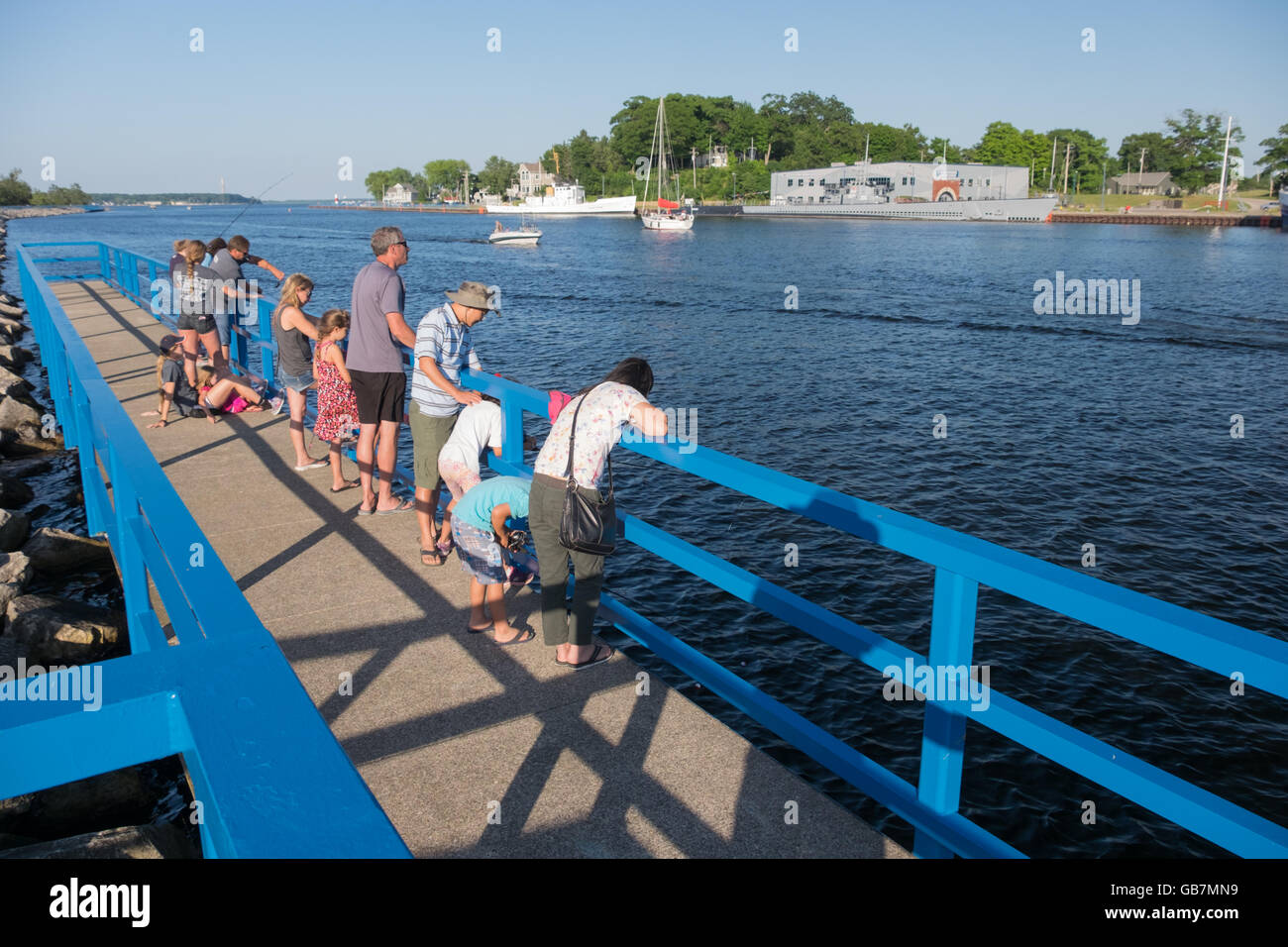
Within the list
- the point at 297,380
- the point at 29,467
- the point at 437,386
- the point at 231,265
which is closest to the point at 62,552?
the point at 297,380

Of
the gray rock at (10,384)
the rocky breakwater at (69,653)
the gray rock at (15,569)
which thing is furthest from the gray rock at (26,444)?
the gray rock at (15,569)

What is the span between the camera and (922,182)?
118 meters

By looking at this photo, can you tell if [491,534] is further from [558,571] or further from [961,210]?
[961,210]

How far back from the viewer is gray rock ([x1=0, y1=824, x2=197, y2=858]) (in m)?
3.54

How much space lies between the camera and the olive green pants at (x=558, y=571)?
4.38m

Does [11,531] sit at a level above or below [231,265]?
below

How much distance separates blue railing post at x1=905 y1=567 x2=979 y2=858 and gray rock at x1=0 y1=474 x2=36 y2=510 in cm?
1125

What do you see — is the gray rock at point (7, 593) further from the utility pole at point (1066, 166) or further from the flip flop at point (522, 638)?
the utility pole at point (1066, 166)

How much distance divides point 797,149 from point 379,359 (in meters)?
155

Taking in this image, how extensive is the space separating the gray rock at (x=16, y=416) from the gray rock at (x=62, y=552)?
527 centimetres
